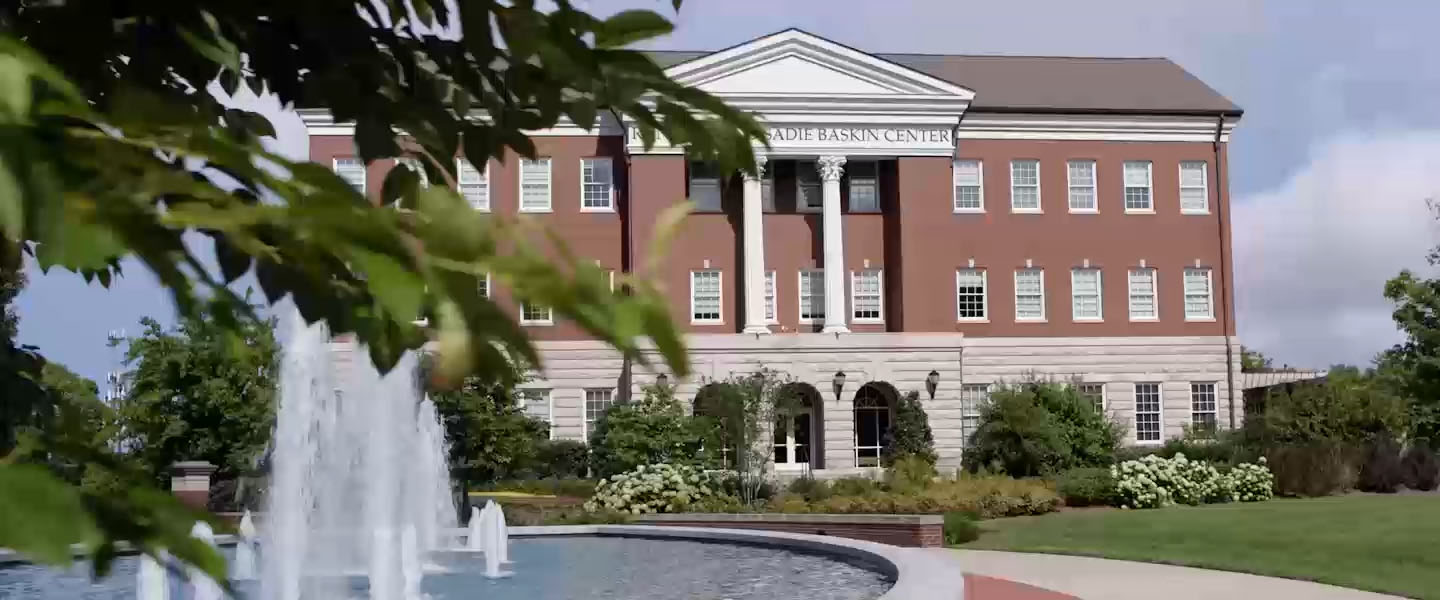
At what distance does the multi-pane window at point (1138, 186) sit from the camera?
4216cm

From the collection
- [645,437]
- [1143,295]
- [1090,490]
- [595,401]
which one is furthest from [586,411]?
[1143,295]

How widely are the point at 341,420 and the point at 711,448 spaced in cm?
1409

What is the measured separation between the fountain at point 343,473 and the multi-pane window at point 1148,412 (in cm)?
2655

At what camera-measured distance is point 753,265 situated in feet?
128

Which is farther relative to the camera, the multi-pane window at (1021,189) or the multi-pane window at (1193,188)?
the multi-pane window at (1193,188)

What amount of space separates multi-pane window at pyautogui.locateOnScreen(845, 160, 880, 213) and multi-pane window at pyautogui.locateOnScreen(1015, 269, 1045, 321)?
4961 millimetres

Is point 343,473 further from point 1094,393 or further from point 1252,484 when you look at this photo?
point 1094,393

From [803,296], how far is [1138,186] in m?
11.2

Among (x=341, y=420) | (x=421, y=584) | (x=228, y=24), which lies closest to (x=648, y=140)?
(x=228, y=24)

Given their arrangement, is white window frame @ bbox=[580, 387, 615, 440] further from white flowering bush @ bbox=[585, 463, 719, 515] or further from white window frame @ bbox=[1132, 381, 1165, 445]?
white window frame @ bbox=[1132, 381, 1165, 445]

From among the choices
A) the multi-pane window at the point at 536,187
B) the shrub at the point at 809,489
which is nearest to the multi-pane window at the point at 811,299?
the multi-pane window at the point at 536,187

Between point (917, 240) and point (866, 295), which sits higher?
point (917, 240)

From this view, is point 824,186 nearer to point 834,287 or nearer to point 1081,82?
point 834,287

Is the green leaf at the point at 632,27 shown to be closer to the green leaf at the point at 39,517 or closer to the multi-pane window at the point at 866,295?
the green leaf at the point at 39,517
